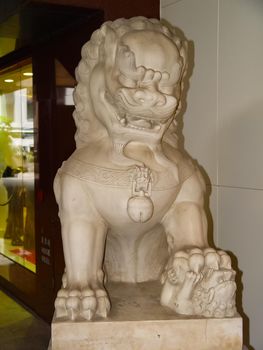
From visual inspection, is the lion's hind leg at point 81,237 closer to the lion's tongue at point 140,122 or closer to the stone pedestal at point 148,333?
the stone pedestal at point 148,333

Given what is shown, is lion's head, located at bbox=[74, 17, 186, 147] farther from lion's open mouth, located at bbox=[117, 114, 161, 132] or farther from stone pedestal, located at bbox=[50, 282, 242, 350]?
stone pedestal, located at bbox=[50, 282, 242, 350]

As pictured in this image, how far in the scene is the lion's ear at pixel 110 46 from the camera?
1172mm

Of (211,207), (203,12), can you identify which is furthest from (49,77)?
(211,207)

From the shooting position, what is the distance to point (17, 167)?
3.79m

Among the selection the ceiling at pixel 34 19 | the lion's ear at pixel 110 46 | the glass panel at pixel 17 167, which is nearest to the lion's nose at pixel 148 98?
the lion's ear at pixel 110 46

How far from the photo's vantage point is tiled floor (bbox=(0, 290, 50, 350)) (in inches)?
105

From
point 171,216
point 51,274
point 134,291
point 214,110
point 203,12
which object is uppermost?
point 203,12

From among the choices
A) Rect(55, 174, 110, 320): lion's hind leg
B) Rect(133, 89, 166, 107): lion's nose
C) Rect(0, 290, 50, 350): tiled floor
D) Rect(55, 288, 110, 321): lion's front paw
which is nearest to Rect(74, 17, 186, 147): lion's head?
Rect(133, 89, 166, 107): lion's nose

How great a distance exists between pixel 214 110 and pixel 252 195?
1.40ft

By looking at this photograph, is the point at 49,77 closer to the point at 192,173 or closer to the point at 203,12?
the point at 203,12

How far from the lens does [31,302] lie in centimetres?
327

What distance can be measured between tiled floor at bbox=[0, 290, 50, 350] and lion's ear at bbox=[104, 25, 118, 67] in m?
1.98

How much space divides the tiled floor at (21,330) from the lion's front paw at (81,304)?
172cm

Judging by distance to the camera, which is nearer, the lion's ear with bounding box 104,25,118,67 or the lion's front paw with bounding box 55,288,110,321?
the lion's front paw with bounding box 55,288,110,321
